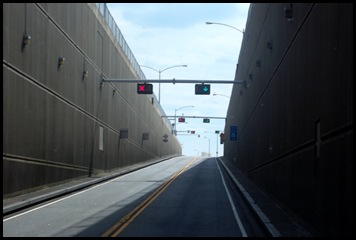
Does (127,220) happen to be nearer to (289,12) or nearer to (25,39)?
(289,12)

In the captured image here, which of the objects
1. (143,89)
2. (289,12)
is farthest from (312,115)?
(143,89)

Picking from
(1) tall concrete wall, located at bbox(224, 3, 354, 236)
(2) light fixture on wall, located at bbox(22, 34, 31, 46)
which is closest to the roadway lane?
(1) tall concrete wall, located at bbox(224, 3, 354, 236)

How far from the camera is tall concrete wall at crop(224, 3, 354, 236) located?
8.30 meters

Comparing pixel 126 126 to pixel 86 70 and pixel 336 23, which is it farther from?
pixel 336 23

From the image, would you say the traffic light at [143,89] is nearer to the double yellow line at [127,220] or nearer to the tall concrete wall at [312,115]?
the double yellow line at [127,220]

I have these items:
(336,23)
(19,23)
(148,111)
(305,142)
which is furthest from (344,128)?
(148,111)

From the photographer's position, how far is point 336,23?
888 centimetres

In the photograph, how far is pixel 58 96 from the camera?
74.5 ft

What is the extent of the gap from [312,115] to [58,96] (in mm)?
14344

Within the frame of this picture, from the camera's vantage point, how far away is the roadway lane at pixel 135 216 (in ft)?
38.1

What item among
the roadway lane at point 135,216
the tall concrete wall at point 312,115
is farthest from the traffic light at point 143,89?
the tall concrete wall at point 312,115

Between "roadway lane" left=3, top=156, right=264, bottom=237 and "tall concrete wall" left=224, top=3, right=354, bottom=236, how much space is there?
1.67 metres

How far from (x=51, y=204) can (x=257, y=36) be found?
42.2 feet

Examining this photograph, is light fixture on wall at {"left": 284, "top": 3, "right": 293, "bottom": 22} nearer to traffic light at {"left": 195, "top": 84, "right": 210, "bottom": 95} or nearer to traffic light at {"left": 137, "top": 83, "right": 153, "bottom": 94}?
traffic light at {"left": 195, "top": 84, "right": 210, "bottom": 95}
